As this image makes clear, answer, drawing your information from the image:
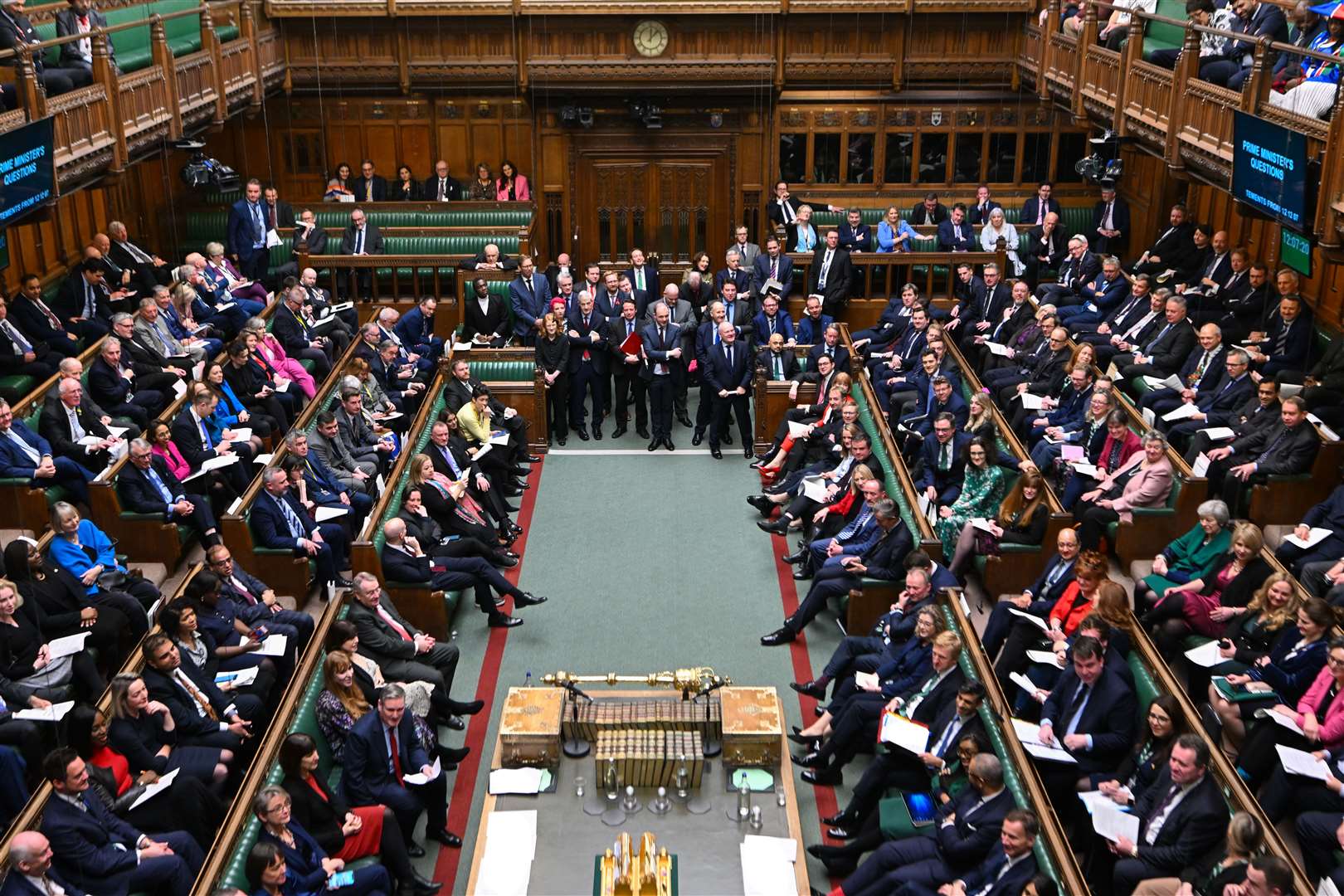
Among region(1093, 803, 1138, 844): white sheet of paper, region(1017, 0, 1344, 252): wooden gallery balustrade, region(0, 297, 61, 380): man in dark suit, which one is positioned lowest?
region(1093, 803, 1138, 844): white sheet of paper

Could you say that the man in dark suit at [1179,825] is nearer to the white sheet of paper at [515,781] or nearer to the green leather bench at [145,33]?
the white sheet of paper at [515,781]

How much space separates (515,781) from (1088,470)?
506 cm

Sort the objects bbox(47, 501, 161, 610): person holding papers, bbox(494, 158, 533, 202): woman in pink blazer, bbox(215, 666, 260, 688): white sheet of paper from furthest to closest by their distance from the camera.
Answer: bbox(494, 158, 533, 202): woman in pink blazer → bbox(47, 501, 161, 610): person holding papers → bbox(215, 666, 260, 688): white sheet of paper

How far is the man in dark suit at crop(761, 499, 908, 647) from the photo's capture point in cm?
891

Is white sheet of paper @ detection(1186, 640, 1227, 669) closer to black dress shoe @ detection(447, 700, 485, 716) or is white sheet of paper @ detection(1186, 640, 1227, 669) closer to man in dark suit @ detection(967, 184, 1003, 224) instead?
black dress shoe @ detection(447, 700, 485, 716)

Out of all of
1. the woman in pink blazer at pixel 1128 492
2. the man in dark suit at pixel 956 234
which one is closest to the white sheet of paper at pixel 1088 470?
the woman in pink blazer at pixel 1128 492

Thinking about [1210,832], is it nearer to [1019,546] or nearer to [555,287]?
[1019,546]

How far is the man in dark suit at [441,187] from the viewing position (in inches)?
646

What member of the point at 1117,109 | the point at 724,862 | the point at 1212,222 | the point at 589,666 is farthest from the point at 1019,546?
the point at 1212,222

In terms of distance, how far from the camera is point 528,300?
13695 millimetres

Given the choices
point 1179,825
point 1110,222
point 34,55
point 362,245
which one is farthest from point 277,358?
point 1110,222

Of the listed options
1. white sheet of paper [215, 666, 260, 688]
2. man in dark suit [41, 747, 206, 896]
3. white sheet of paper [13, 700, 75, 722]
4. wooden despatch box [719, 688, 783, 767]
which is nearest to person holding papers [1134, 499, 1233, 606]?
wooden despatch box [719, 688, 783, 767]

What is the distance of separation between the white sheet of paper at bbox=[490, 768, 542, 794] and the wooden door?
11.2 meters

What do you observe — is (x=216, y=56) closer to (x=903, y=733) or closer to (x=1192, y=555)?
(x=903, y=733)
